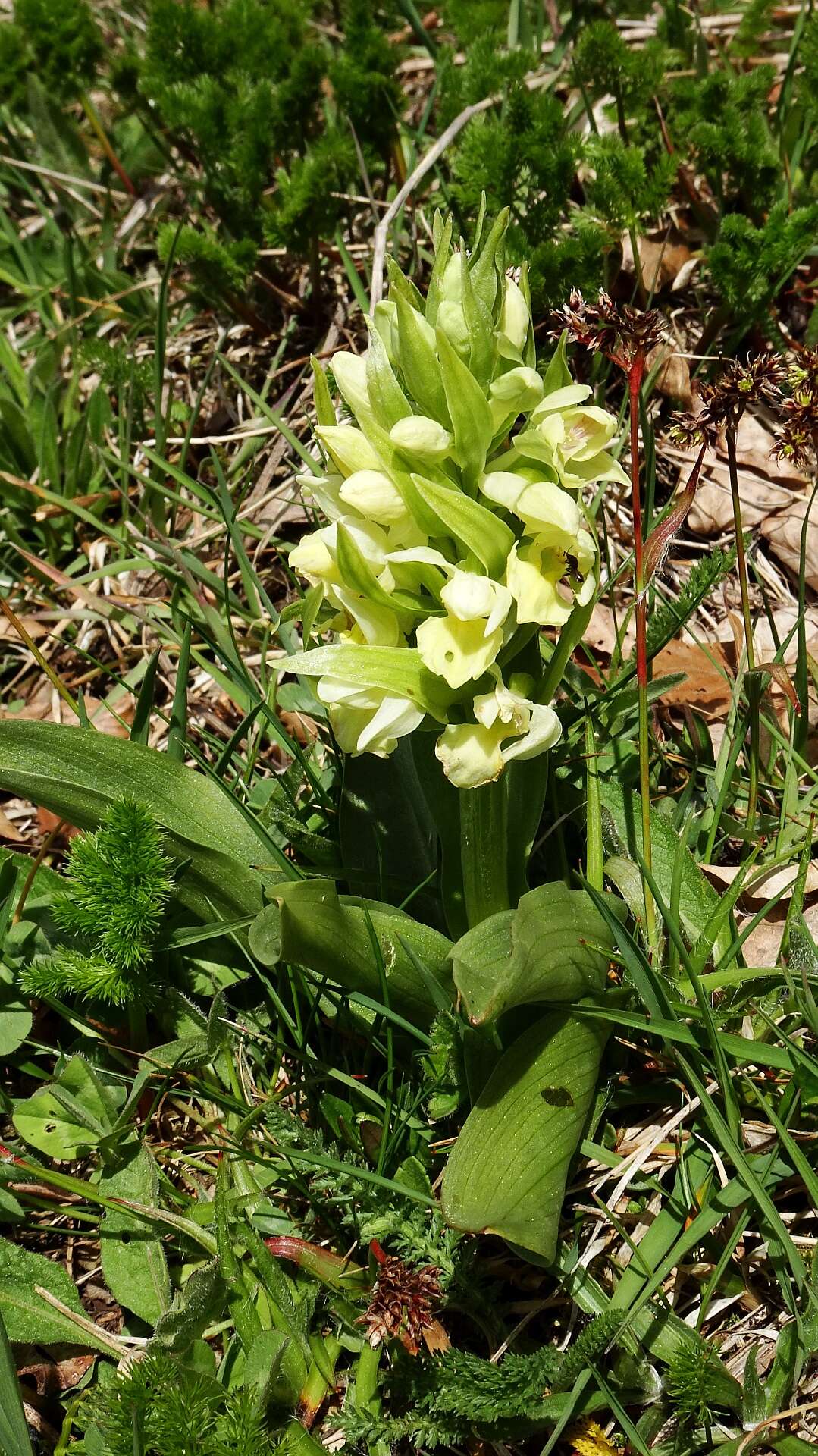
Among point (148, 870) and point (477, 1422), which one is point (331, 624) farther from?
point (477, 1422)

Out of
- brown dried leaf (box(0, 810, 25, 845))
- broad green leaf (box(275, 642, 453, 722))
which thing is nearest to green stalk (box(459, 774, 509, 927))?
broad green leaf (box(275, 642, 453, 722))

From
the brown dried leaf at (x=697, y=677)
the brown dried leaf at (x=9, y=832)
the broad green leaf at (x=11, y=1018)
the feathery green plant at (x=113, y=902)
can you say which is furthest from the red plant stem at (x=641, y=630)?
the brown dried leaf at (x=9, y=832)

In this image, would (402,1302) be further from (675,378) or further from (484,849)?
(675,378)

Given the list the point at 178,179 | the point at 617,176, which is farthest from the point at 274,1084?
the point at 178,179

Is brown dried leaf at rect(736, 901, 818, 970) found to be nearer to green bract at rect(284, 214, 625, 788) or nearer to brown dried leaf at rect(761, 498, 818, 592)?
green bract at rect(284, 214, 625, 788)

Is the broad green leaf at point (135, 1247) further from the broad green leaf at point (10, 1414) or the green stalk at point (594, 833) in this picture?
the green stalk at point (594, 833)

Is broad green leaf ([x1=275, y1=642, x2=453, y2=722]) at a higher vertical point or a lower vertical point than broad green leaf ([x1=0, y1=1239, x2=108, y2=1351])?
higher
